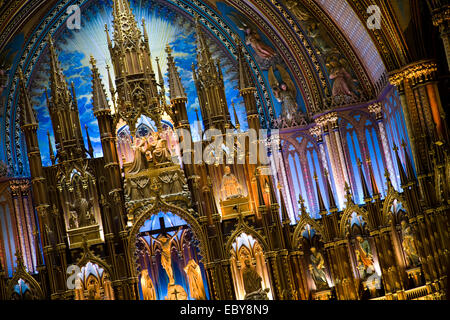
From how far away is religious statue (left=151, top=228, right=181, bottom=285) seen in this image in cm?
2027

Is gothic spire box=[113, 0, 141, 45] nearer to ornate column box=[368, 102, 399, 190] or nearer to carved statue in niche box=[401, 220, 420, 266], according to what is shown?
ornate column box=[368, 102, 399, 190]

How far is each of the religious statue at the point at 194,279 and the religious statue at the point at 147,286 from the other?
1.18 m

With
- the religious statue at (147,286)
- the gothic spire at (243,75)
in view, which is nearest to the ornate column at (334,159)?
the gothic spire at (243,75)

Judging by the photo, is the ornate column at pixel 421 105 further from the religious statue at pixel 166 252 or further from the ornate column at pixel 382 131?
the religious statue at pixel 166 252

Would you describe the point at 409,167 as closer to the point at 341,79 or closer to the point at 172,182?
the point at 341,79

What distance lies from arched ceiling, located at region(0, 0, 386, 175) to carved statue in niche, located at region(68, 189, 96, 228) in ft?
11.0

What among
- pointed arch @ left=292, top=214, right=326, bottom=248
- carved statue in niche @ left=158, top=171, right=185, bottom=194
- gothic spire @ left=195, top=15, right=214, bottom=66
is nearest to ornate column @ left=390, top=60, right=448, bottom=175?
pointed arch @ left=292, top=214, right=326, bottom=248

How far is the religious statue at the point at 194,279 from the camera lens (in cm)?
2025

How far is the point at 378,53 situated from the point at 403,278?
686 centimetres

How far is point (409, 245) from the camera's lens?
19.3 m

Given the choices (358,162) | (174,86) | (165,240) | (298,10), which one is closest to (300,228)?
(358,162)

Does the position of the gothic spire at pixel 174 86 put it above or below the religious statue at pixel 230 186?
above

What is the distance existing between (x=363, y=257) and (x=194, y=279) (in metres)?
5.40
